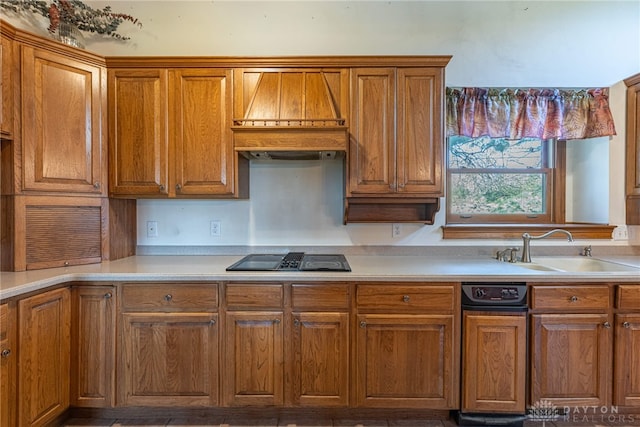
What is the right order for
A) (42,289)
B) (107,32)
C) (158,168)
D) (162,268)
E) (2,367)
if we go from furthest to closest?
(107,32) → (158,168) → (162,268) → (42,289) → (2,367)

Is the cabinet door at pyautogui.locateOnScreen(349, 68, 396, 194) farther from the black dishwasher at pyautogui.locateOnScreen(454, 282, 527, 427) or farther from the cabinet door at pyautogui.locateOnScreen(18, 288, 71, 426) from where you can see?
the cabinet door at pyautogui.locateOnScreen(18, 288, 71, 426)

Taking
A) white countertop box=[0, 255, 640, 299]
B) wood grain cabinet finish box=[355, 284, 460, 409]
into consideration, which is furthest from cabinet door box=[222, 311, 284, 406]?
wood grain cabinet finish box=[355, 284, 460, 409]

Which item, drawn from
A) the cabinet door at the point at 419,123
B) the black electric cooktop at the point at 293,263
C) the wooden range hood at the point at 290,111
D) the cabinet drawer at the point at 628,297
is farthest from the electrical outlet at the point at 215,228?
the cabinet drawer at the point at 628,297

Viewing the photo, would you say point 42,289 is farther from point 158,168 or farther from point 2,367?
point 158,168

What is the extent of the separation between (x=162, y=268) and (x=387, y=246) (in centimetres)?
156

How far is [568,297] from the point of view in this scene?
1767 mm

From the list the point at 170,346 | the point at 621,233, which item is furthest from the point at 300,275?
the point at 621,233

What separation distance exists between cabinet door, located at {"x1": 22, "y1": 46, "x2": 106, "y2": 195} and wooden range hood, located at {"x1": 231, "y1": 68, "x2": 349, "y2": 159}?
0.92 m

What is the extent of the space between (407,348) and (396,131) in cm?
134

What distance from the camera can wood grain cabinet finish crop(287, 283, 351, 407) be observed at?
5.83ft

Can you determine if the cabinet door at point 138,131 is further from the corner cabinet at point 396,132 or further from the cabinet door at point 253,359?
the corner cabinet at point 396,132

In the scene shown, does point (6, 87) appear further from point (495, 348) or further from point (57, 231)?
point (495, 348)

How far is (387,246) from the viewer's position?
240 cm

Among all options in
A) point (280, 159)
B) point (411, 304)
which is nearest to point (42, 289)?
point (280, 159)
